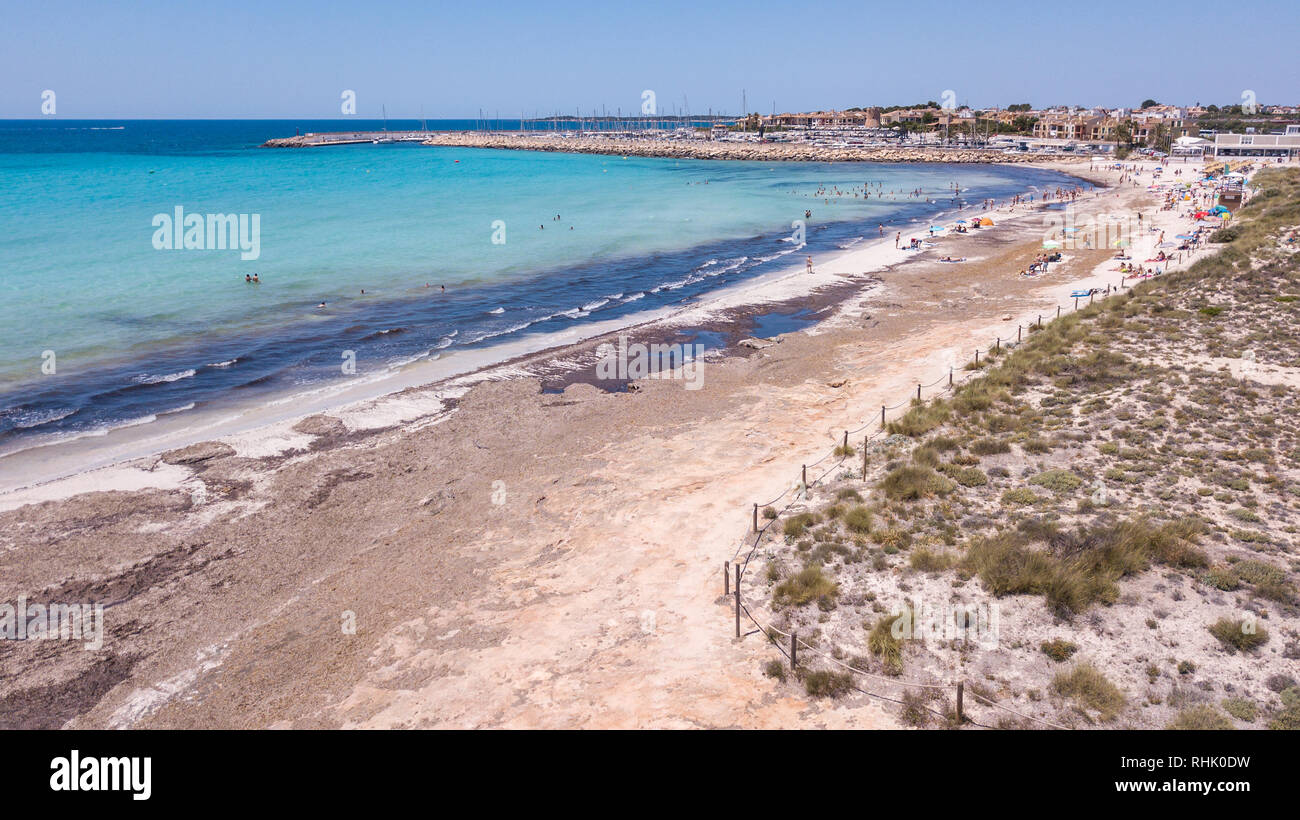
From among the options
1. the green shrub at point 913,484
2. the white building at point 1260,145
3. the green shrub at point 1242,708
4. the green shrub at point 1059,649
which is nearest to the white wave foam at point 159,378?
the green shrub at point 913,484

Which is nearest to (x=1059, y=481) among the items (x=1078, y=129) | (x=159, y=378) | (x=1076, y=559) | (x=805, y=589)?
(x=1076, y=559)

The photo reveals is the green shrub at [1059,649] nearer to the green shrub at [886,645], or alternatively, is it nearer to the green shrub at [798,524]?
the green shrub at [886,645]

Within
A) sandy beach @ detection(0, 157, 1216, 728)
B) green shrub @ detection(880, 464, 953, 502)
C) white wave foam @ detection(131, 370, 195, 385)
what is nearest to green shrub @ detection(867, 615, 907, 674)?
sandy beach @ detection(0, 157, 1216, 728)

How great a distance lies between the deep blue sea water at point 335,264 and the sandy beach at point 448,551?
5.94 meters

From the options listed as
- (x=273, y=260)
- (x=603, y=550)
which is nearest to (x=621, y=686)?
(x=603, y=550)

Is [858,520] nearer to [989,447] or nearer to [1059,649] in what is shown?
[1059,649]

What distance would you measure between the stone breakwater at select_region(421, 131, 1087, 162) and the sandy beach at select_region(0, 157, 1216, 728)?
121 m

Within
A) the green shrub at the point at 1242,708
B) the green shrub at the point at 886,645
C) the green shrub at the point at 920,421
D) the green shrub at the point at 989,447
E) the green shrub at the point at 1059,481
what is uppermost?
the green shrub at the point at 920,421

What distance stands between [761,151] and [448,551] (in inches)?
5950

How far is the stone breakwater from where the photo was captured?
133m

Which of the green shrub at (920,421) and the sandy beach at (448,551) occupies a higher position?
the green shrub at (920,421)

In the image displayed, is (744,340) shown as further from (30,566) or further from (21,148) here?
(21,148)

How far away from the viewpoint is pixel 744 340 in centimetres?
3008

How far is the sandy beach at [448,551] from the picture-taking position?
34.8 ft
